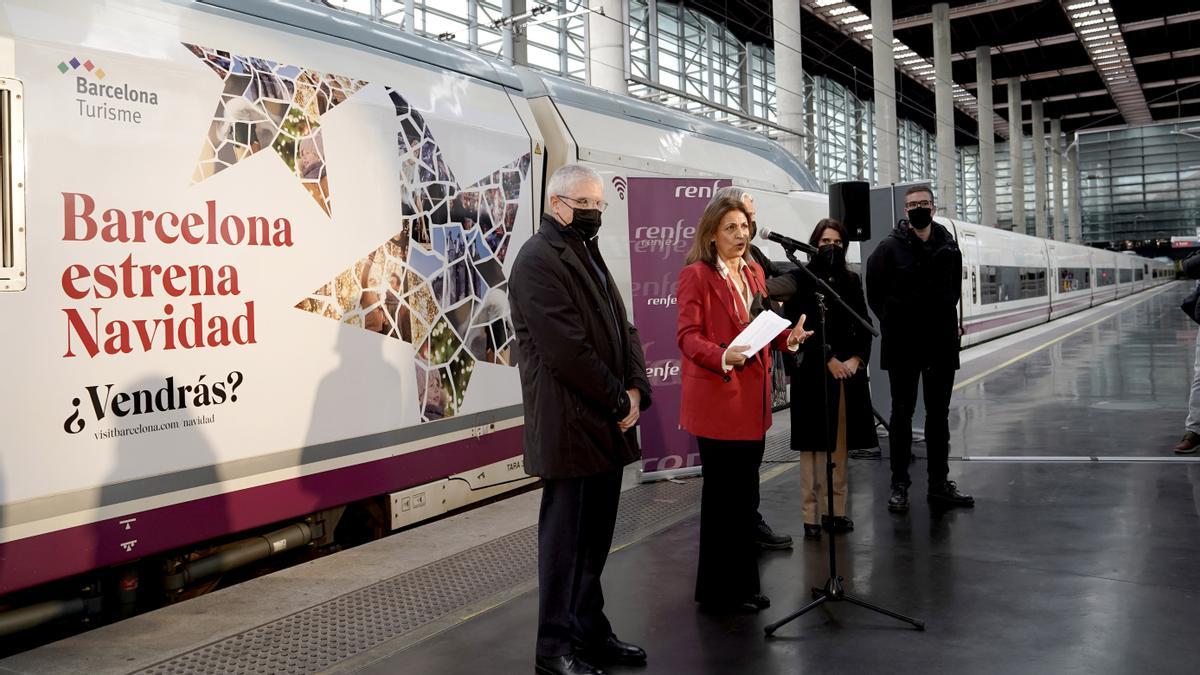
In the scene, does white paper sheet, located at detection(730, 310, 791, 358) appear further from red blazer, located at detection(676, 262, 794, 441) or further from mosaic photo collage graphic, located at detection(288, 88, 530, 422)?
mosaic photo collage graphic, located at detection(288, 88, 530, 422)

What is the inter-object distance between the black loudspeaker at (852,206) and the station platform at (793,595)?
1.80 m

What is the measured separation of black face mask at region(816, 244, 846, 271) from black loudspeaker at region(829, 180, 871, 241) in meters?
1.97

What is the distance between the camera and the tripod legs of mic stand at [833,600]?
350 cm

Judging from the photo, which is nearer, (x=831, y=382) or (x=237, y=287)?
(x=237, y=287)

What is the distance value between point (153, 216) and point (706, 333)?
223 centimetres

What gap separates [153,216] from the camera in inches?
140

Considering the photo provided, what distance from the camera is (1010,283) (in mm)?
22141

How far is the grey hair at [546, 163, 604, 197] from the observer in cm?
314

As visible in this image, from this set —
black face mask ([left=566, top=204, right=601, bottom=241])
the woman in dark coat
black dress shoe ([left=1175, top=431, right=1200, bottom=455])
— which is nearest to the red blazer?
black face mask ([left=566, top=204, right=601, bottom=241])

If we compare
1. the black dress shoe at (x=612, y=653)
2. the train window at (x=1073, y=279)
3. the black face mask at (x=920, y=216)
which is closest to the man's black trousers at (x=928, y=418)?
the black face mask at (x=920, y=216)

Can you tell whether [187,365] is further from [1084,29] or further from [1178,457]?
[1084,29]

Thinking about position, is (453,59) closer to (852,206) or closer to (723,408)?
(723,408)

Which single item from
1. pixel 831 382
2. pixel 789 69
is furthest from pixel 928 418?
pixel 789 69

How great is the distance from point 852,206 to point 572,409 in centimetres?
438
